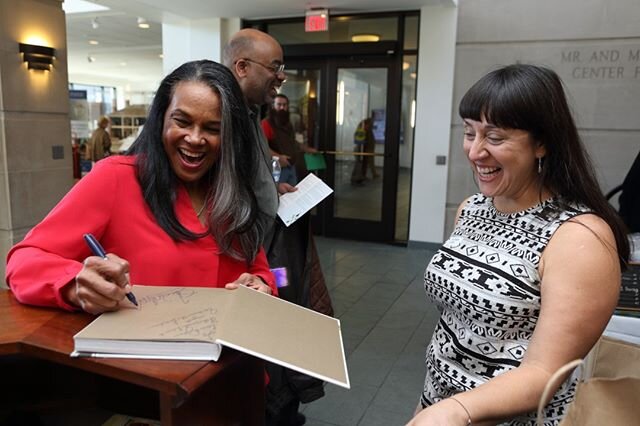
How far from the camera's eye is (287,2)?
5.79m

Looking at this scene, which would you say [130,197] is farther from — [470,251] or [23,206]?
[23,206]

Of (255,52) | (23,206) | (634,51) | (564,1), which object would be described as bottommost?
(23,206)

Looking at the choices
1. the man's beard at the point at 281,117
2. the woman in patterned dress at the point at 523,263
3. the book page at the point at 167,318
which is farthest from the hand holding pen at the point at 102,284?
the man's beard at the point at 281,117

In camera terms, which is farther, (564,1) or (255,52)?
(564,1)

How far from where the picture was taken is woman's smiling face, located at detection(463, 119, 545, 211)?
1069mm

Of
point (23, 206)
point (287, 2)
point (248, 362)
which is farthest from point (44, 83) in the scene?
point (248, 362)

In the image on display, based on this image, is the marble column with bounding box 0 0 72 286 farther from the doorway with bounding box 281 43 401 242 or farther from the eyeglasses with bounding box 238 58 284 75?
the eyeglasses with bounding box 238 58 284 75

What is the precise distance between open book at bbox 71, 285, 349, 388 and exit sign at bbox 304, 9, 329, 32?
5519 mm

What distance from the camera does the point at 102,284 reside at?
0.86m

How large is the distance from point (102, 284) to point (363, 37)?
597 cm

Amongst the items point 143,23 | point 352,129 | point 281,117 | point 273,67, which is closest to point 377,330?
point 273,67

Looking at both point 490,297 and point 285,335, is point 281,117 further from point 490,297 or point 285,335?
point 285,335

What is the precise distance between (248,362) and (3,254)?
4.65 meters

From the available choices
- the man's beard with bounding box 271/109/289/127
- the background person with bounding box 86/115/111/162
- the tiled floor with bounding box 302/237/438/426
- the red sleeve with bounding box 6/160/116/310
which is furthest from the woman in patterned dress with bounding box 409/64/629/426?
the background person with bounding box 86/115/111/162
